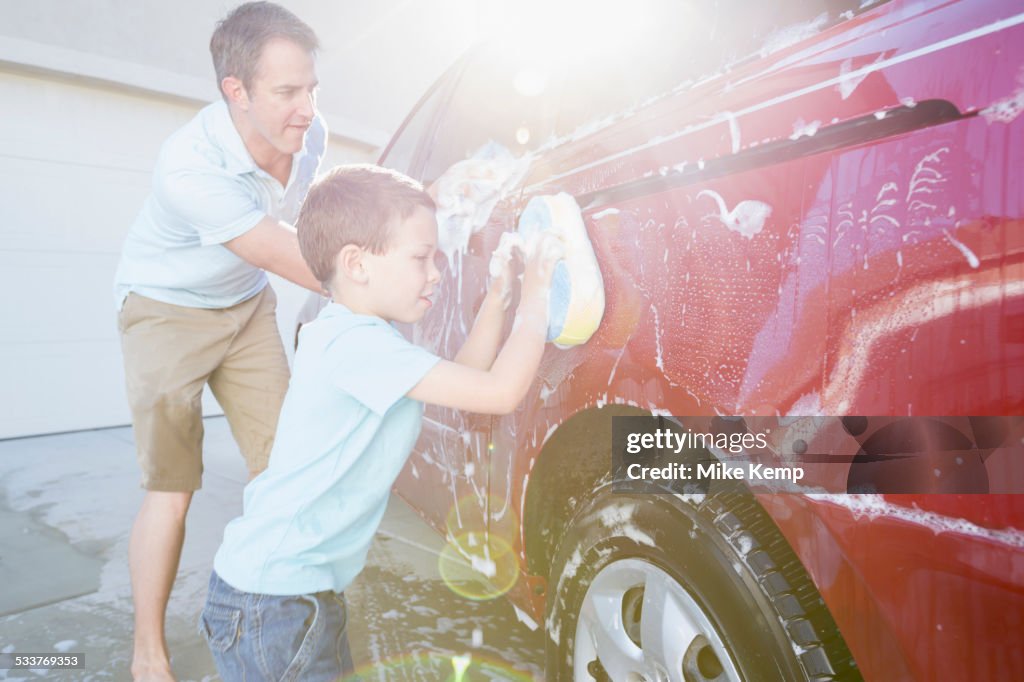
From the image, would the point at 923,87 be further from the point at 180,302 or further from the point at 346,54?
the point at 346,54

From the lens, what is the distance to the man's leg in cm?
186

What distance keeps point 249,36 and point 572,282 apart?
1.27 metres

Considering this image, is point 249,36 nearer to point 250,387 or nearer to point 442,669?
point 250,387

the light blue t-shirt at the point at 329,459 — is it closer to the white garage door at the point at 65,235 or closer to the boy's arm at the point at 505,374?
the boy's arm at the point at 505,374

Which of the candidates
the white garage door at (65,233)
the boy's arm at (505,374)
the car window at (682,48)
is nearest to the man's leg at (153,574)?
the boy's arm at (505,374)

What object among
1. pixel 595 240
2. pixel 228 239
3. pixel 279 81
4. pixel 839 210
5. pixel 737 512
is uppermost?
pixel 279 81

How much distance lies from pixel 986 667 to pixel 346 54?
707cm

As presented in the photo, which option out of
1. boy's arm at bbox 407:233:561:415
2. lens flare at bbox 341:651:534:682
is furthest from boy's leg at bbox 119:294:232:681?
boy's arm at bbox 407:233:561:415

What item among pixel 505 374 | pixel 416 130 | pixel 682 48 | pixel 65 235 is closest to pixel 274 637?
pixel 505 374

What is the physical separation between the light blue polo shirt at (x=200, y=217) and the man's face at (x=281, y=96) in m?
0.08

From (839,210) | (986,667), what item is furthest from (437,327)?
(986,667)

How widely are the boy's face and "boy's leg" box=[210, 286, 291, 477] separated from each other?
3.28 feet

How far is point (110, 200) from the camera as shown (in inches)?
217

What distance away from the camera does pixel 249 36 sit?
6.27ft
